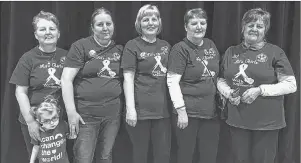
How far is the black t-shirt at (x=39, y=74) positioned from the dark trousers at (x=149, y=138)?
0.51 metres

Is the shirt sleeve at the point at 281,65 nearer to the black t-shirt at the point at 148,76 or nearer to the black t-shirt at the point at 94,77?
the black t-shirt at the point at 148,76

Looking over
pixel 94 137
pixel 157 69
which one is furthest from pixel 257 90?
pixel 94 137

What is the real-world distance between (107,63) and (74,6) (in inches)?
21.4

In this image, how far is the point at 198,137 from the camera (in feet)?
5.90

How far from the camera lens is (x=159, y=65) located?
1751 millimetres

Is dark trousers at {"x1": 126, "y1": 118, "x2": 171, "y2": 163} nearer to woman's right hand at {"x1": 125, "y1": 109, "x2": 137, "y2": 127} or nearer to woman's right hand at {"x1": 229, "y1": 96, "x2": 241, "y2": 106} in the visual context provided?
woman's right hand at {"x1": 125, "y1": 109, "x2": 137, "y2": 127}

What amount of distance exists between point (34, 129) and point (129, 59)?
2.17 ft

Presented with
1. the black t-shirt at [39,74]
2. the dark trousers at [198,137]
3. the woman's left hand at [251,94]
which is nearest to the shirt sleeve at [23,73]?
the black t-shirt at [39,74]

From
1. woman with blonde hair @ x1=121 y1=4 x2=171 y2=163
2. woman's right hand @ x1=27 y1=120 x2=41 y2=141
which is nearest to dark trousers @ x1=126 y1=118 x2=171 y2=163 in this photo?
woman with blonde hair @ x1=121 y1=4 x2=171 y2=163

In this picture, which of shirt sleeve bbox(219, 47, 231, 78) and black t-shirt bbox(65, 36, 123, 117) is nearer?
black t-shirt bbox(65, 36, 123, 117)

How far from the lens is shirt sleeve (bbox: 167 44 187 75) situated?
67.8 inches

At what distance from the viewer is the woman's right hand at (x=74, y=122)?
1688mm

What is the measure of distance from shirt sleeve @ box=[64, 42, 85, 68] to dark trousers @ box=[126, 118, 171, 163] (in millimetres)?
473

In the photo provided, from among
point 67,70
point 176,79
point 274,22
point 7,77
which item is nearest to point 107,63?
point 67,70
